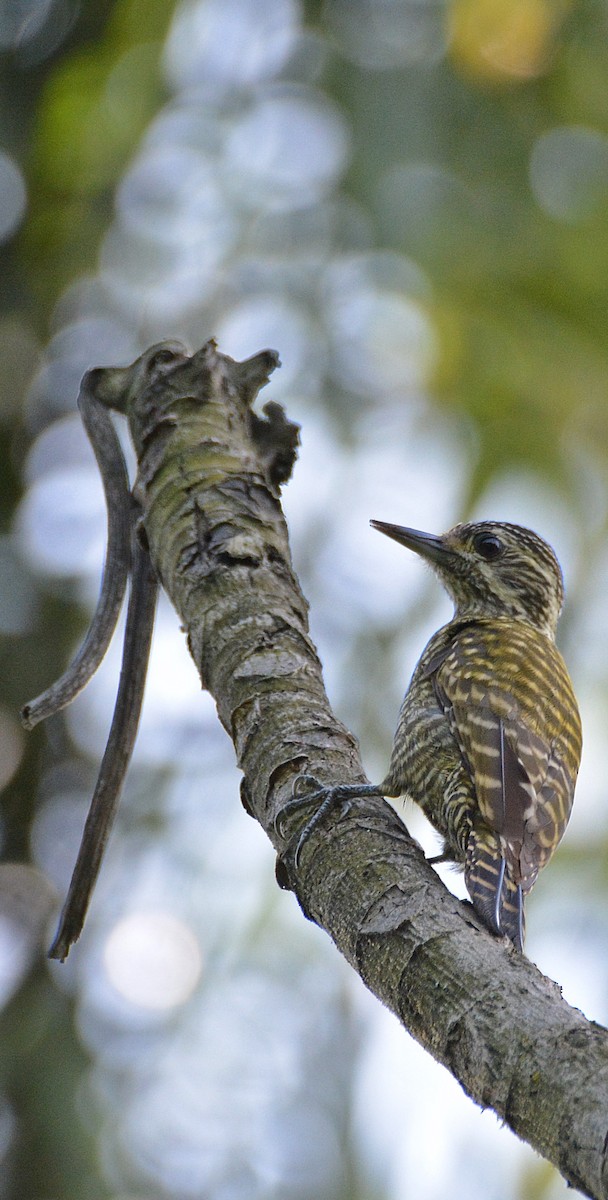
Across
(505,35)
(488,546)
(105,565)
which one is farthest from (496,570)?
(505,35)

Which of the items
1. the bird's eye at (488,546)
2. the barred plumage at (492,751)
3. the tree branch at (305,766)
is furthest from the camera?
the bird's eye at (488,546)

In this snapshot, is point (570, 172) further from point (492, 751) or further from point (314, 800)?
point (314, 800)

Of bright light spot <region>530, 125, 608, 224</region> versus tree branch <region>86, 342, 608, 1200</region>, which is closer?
tree branch <region>86, 342, 608, 1200</region>

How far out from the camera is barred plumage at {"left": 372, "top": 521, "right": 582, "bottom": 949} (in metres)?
2.70

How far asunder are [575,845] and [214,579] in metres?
3.86

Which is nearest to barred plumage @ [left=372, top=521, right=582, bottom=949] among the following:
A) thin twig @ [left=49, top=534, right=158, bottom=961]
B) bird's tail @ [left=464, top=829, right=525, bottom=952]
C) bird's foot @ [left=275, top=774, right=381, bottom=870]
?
bird's tail @ [left=464, top=829, right=525, bottom=952]

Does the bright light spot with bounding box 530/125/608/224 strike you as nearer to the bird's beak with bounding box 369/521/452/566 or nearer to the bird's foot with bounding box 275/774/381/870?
the bird's beak with bounding box 369/521/452/566

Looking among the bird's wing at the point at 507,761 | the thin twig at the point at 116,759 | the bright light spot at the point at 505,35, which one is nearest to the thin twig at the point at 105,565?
the thin twig at the point at 116,759

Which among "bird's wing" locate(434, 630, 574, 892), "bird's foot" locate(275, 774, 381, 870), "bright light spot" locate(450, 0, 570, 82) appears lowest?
"bird's foot" locate(275, 774, 381, 870)

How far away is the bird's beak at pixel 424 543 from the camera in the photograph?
4.17 meters

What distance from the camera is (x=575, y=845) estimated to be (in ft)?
18.2

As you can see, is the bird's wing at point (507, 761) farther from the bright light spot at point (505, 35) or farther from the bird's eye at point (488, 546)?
the bright light spot at point (505, 35)

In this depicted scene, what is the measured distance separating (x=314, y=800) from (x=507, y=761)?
134 centimetres

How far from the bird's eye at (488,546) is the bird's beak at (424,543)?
0.39 ft
